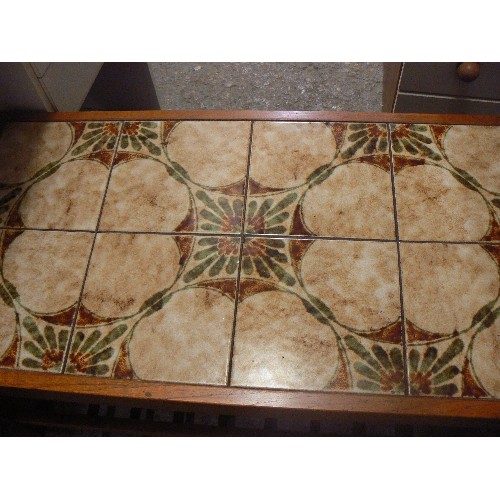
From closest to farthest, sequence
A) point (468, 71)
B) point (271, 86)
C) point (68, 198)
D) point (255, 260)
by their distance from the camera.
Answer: point (255, 260) → point (68, 198) → point (468, 71) → point (271, 86)

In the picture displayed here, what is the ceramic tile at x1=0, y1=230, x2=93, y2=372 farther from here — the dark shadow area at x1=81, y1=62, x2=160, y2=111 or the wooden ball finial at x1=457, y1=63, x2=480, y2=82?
the wooden ball finial at x1=457, y1=63, x2=480, y2=82

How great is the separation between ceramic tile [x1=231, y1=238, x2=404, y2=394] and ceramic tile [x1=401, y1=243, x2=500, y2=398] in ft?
0.11

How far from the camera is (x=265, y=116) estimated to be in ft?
3.46

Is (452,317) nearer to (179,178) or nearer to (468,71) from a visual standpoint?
(179,178)

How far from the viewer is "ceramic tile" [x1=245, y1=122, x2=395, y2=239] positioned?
0.91m

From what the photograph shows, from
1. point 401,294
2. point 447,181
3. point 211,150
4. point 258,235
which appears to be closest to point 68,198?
point 211,150

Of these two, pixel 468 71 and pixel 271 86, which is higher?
pixel 271 86

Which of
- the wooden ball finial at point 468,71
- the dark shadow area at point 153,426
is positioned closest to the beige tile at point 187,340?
the dark shadow area at point 153,426

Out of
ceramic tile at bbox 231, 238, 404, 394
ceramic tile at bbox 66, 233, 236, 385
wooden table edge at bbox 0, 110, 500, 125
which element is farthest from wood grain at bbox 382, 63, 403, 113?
ceramic tile at bbox 66, 233, 236, 385

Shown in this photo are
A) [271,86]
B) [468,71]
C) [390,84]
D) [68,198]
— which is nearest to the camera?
[68,198]

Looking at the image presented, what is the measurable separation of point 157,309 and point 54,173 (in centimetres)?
46

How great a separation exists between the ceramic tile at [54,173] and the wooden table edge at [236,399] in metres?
0.34

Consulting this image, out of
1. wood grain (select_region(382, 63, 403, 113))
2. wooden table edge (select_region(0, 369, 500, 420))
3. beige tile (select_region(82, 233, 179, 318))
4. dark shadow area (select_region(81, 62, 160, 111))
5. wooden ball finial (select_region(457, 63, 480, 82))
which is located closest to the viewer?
wooden table edge (select_region(0, 369, 500, 420))

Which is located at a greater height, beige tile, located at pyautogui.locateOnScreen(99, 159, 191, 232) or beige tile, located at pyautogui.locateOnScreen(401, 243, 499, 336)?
beige tile, located at pyautogui.locateOnScreen(99, 159, 191, 232)
